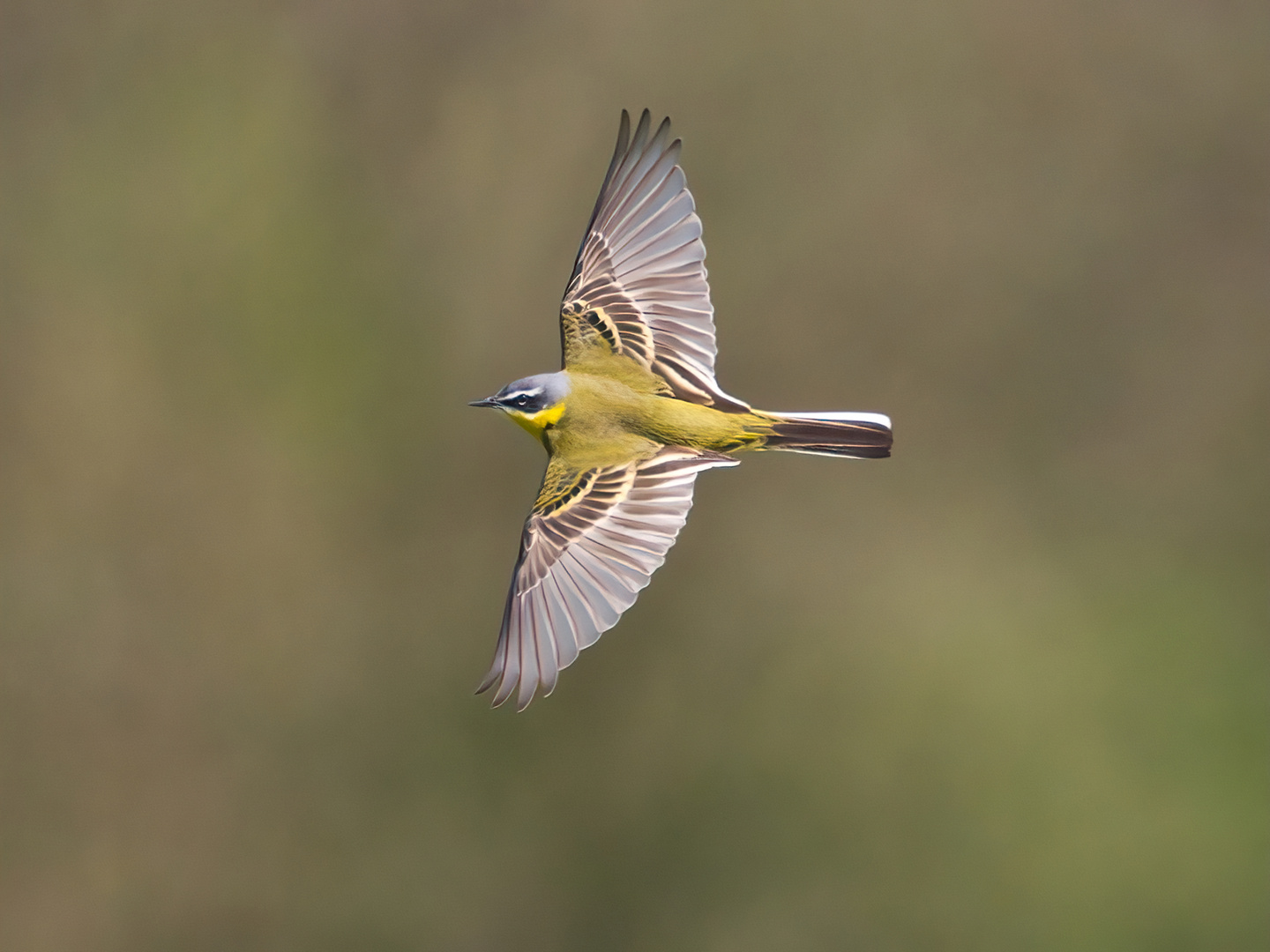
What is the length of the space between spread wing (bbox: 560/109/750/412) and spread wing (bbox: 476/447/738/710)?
0.27m

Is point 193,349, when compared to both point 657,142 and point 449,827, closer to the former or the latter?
point 449,827

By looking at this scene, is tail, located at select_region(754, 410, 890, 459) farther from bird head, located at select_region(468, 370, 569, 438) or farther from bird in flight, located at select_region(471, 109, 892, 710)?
bird head, located at select_region(468, 370, 569, 438)

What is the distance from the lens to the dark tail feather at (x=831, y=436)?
3.10m

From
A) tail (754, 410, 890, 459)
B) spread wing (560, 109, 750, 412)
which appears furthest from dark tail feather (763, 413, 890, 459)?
spread wing (560, 109, 750, 412)

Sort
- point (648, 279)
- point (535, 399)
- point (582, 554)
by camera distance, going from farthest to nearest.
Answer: point (648, 279), point (535, 399), point (582, 554)

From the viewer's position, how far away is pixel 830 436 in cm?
312

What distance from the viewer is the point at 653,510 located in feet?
9.80

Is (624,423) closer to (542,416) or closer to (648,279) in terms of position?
(542,416)

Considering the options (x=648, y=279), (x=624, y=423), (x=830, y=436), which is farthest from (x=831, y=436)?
(x=648, y=279)

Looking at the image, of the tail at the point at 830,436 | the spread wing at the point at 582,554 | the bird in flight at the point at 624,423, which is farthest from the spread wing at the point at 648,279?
the spread wing at the point at 582,554

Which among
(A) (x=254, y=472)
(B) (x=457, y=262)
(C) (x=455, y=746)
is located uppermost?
(B) (x=457, y=262)

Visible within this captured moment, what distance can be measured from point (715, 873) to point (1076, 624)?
79.9 inches

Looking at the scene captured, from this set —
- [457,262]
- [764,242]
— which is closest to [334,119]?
[457,262]

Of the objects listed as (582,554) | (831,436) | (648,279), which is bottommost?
(582,554)
